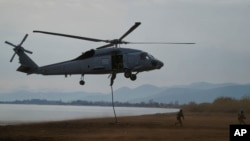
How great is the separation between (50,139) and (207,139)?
9.66 m

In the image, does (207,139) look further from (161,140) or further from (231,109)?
(231,109)

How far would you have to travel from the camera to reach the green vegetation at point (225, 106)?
8669cm

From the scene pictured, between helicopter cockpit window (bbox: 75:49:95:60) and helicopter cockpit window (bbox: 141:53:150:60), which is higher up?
helicopter cockpit window (bbox: 75:49:95:60)

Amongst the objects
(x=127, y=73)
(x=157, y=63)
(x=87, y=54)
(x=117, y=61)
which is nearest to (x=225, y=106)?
(x=157, y=63)

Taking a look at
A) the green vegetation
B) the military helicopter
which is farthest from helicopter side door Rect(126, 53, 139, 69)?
the green vegetation

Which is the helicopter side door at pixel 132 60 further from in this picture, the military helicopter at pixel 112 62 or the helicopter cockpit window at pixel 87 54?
the helicopter cockpit window at pixel 87 54

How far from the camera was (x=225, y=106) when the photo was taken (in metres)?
90.5

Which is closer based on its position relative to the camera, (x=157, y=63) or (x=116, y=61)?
(x=116, y=61)

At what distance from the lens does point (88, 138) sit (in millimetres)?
30562

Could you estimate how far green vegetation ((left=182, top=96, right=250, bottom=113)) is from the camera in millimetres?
86688

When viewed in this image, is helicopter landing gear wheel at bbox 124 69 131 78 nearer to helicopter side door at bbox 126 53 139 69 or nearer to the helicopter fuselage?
the helicopter fuselage

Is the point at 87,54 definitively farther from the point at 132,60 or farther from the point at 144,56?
the point at 144,56

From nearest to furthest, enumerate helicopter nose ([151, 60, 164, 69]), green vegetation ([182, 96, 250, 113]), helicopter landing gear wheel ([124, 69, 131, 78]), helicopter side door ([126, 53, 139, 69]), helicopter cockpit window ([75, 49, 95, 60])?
helicopter landing gear wheel ([124, 69, 131, 78]), helicopter side door ([126, 53, 139, 69]), helicopter nose ([151, 60, 164, 69]), helicopter cockpit window ([75, 49, 95, 60]), green vegetation ([182, 96, 250, 113])

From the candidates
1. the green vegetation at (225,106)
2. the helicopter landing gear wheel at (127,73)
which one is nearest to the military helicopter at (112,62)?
the helicopter landing gear wheel at (127,73)
